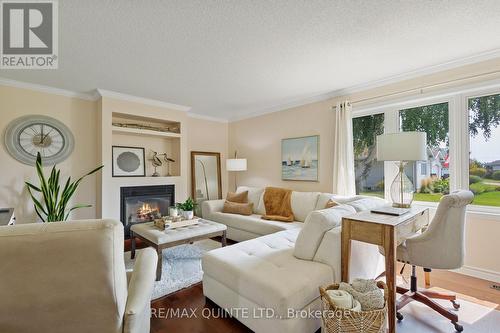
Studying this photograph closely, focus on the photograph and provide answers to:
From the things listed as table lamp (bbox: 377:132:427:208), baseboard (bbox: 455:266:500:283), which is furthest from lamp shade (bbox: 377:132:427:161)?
baseboard (bbox: 455:266:500:283)

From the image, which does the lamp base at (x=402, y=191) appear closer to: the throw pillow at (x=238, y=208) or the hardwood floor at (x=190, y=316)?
the hardwood floor at (x=190, y=316)

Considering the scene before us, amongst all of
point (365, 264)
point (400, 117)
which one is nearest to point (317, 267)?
point (365, 264)

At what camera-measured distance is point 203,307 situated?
2055mm

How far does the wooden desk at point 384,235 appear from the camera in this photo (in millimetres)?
1621

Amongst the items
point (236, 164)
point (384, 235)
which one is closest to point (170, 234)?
point (384, 235)

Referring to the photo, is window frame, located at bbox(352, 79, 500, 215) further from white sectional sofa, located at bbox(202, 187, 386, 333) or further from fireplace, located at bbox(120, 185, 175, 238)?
fireplace, located at bbox(120, 185, 175, 238)

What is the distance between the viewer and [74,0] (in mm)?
1709

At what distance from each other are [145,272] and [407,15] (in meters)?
2.64

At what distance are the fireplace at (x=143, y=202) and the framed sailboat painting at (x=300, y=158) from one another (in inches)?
86.3

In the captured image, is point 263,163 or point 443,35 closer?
point 443,35

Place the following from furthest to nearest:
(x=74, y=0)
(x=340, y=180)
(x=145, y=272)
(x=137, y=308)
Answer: (x=340, y=180), (x=74, y=0), (x=145, y=272), (x=137, y=308)

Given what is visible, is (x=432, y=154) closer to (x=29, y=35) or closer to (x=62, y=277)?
(x=62, y=277)

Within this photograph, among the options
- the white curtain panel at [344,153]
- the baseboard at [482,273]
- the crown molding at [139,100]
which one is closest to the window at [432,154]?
the white curtain panel at [344,153]

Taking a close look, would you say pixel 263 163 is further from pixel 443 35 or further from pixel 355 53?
pixel 443 35
